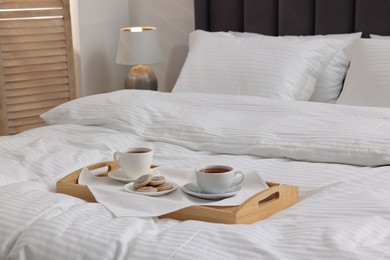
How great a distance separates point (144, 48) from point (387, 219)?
2.33 meters

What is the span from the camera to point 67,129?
2.41 meters

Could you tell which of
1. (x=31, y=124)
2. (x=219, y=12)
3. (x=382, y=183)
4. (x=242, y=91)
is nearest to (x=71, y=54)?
(x=31, y=124)

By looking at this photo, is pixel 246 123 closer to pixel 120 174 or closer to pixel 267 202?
pixel 120 174

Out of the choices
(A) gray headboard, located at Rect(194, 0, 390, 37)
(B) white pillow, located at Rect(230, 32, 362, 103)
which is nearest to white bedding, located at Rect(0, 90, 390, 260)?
(B) white pillow, located at Rect(230, 32, 362, 103)

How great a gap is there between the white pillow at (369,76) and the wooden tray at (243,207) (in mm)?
1054

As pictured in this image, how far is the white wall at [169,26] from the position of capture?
12.5 feet

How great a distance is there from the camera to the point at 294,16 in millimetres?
3266

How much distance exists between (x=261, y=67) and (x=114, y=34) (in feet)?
4.65

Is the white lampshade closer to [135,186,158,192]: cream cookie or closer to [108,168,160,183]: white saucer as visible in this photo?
[108,168,160,183]: white saucer

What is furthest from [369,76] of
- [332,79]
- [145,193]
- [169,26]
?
[169,26]

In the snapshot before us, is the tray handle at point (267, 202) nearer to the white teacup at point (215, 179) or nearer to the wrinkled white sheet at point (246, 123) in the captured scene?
the white teacup at point (215, 179)

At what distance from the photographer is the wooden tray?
4.75 feet

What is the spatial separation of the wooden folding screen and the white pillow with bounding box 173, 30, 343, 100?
3.22 ft

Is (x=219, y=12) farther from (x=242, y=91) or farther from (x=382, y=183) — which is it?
(x=382, y=183)
